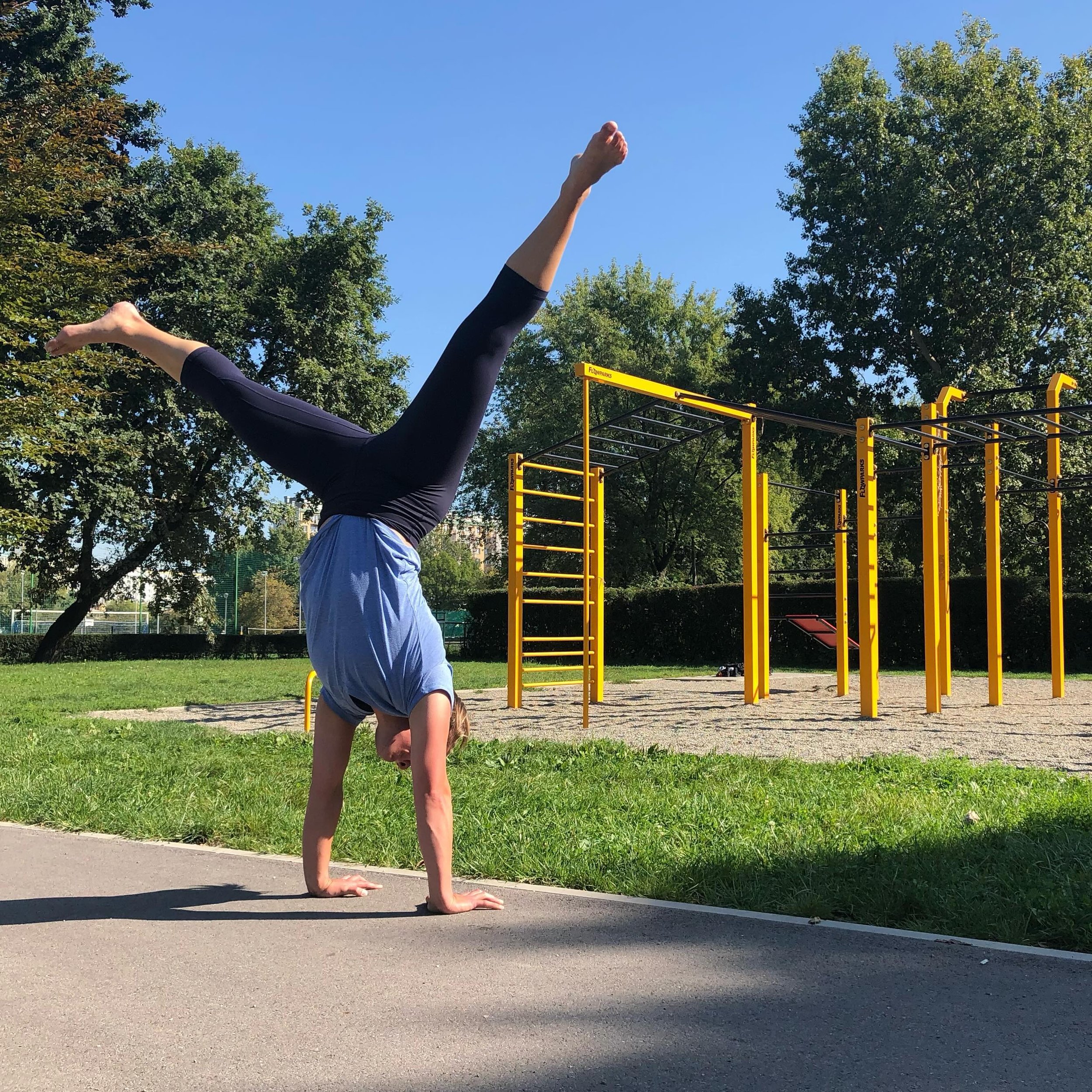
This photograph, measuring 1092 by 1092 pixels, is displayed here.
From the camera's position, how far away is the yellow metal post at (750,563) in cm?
1270

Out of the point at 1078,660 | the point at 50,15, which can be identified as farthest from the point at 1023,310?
the point at 50,15

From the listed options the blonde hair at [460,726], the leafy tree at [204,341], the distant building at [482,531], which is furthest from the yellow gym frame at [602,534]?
the distant building at [482,531]

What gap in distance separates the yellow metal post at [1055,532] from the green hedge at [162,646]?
24798mm

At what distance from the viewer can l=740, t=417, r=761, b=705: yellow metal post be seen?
41.7ft

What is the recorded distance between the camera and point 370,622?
3439 millimetres

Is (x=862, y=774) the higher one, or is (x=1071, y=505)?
(x=1071, y=505)

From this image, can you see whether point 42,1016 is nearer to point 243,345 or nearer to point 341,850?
point 341,850

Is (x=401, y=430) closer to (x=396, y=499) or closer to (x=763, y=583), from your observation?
(x=396, y=499)

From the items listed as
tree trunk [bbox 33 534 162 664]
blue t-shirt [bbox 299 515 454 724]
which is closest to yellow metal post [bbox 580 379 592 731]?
blue t-shirt [bbox 299 515 454 724]

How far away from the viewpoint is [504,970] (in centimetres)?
305

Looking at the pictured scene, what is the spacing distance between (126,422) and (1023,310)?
2391cm

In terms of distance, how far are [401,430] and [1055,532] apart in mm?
12268

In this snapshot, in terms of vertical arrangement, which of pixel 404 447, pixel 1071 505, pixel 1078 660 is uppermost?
pixel 1071 505

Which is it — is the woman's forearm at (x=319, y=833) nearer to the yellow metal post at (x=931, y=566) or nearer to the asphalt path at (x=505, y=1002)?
the asphalt path at (x=505, y=1002)
